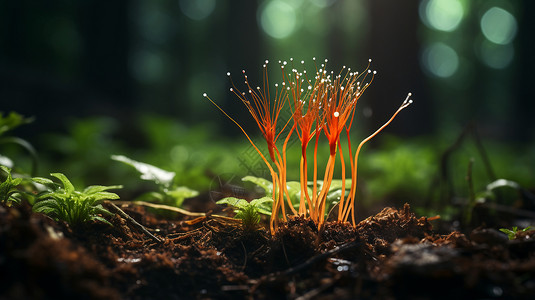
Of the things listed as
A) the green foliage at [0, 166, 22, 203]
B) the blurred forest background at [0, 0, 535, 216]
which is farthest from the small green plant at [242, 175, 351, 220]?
the green foliage at [0, 166, 22, 203]

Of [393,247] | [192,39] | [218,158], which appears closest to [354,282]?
[393,247]

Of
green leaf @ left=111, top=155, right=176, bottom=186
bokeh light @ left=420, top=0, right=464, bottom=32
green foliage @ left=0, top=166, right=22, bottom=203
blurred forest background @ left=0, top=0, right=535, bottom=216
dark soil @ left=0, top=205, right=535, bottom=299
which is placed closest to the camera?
dark soil @ left=0, top=205, right=535, bottom=299

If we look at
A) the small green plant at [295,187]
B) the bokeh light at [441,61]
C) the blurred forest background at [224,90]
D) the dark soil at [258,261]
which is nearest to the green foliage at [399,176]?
the blurred forest background at [224,90]

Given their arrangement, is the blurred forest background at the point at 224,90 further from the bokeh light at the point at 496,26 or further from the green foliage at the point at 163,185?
the bokeh light at the point at 496,26

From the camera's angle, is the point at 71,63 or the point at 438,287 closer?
the point at 438,287

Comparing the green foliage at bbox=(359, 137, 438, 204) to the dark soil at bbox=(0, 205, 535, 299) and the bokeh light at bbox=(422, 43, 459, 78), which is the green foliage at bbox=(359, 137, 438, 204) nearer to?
the dark soil at bbox=(0, 205, 535, 299)

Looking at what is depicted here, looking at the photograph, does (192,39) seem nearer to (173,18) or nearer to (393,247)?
(173,18)
